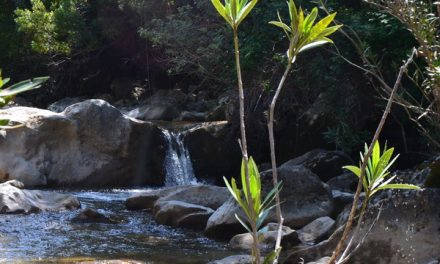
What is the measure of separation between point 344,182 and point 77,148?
4.73 m

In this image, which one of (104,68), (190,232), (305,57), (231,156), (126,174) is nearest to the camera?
(190,232)

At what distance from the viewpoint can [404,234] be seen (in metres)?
6.09

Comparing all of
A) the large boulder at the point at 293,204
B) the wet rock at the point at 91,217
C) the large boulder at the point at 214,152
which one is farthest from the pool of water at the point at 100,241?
the large boulder at the point at 214,152

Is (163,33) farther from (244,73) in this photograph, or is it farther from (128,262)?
(128,262)

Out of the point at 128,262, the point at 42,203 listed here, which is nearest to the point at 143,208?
the point at 42,203

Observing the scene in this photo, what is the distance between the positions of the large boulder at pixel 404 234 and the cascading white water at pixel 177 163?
8340mm

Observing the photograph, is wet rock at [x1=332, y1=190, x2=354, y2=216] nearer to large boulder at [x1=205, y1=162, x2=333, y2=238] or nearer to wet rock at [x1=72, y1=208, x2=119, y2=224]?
large boulder at [x1=205, y1=162, x2=333, y2=238]

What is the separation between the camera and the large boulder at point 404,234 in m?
5.98

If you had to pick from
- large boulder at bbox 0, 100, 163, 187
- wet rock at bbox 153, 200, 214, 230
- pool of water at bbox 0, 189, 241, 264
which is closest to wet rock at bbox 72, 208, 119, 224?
pool of water at bbox 0, 189, 241, 264

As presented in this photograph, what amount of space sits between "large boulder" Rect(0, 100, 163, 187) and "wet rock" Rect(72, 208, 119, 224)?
121 inches

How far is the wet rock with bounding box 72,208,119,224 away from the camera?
9.37 meters

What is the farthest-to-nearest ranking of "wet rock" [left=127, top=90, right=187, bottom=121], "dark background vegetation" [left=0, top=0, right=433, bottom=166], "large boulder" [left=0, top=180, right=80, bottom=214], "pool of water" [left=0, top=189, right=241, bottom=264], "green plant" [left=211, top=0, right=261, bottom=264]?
"wet rock" [left=127, top=90, right=187, bottom=121] → "dark background vegetation" [left=0, top=0, right=433, bottom=166] → "large boulder" [left=0, top=180, right=80, bottom=214] → "pool of water" [left=0, top=189, right=241, bottom=264] → "green plant" [left=211, top=0, right=261, bottom=264]

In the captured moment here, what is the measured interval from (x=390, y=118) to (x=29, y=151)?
20.9 ft

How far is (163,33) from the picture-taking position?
1366 centimetres
